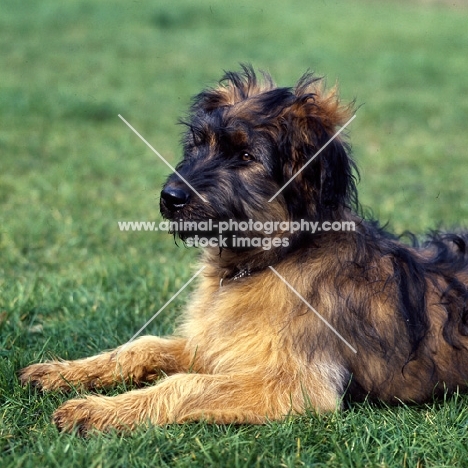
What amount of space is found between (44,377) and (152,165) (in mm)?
6020

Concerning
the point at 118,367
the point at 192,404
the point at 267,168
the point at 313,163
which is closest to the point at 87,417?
the point at 192,404

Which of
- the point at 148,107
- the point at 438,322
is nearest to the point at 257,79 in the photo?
the point at 438,322

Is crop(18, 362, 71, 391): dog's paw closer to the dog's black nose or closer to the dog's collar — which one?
the dog's collar

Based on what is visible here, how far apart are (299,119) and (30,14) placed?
1702cm

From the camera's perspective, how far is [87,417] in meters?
3.98

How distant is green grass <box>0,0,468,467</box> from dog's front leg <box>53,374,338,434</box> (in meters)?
0.12

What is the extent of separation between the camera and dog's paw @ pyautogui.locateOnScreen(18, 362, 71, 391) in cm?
444

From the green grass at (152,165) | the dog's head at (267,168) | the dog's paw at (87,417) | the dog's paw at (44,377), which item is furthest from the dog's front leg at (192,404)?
the dog's head at (267,168)

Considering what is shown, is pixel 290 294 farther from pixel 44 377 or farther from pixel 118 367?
pixel 44 377

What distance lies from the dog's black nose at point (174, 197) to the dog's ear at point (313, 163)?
1.91 ft

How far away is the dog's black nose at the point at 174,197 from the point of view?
4148 millimetres

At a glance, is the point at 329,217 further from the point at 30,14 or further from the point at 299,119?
the point at 30,14

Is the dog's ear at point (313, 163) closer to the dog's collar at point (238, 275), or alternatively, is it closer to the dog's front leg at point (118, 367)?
the dog's collar at point (238, 275)

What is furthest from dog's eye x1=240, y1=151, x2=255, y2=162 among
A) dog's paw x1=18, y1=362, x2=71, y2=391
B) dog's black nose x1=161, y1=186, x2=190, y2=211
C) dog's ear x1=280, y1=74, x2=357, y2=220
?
dog's paw x1=18, y1=362, x2=71, y2=391
